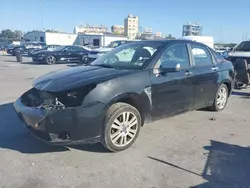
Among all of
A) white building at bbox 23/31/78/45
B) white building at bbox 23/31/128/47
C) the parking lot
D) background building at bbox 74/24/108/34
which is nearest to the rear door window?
the parking lot

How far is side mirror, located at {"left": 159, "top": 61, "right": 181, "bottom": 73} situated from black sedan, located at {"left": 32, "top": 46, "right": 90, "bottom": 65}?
55.6 ft

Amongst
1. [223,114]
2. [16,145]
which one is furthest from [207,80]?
[16,145]

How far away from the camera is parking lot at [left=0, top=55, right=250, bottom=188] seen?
10.7 ft

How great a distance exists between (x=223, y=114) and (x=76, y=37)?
50611 millimetres

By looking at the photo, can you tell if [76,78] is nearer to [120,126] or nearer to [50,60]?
[120,126]

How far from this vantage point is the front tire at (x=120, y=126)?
3.87 metres

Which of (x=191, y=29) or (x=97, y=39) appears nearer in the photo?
(x=191, y=29)

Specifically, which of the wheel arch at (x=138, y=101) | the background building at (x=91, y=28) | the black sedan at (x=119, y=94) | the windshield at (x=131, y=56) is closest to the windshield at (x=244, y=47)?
the black sedan at (x=119, y=94)

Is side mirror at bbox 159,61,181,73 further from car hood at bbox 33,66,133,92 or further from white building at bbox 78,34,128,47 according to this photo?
white building at bbox 78,34,128,47

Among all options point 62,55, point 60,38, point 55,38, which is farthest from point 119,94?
point 60,38

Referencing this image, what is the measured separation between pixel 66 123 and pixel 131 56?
196 centimetres

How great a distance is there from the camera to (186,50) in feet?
17.1

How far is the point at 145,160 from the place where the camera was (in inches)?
150

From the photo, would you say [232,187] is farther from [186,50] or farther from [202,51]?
[202,51]
